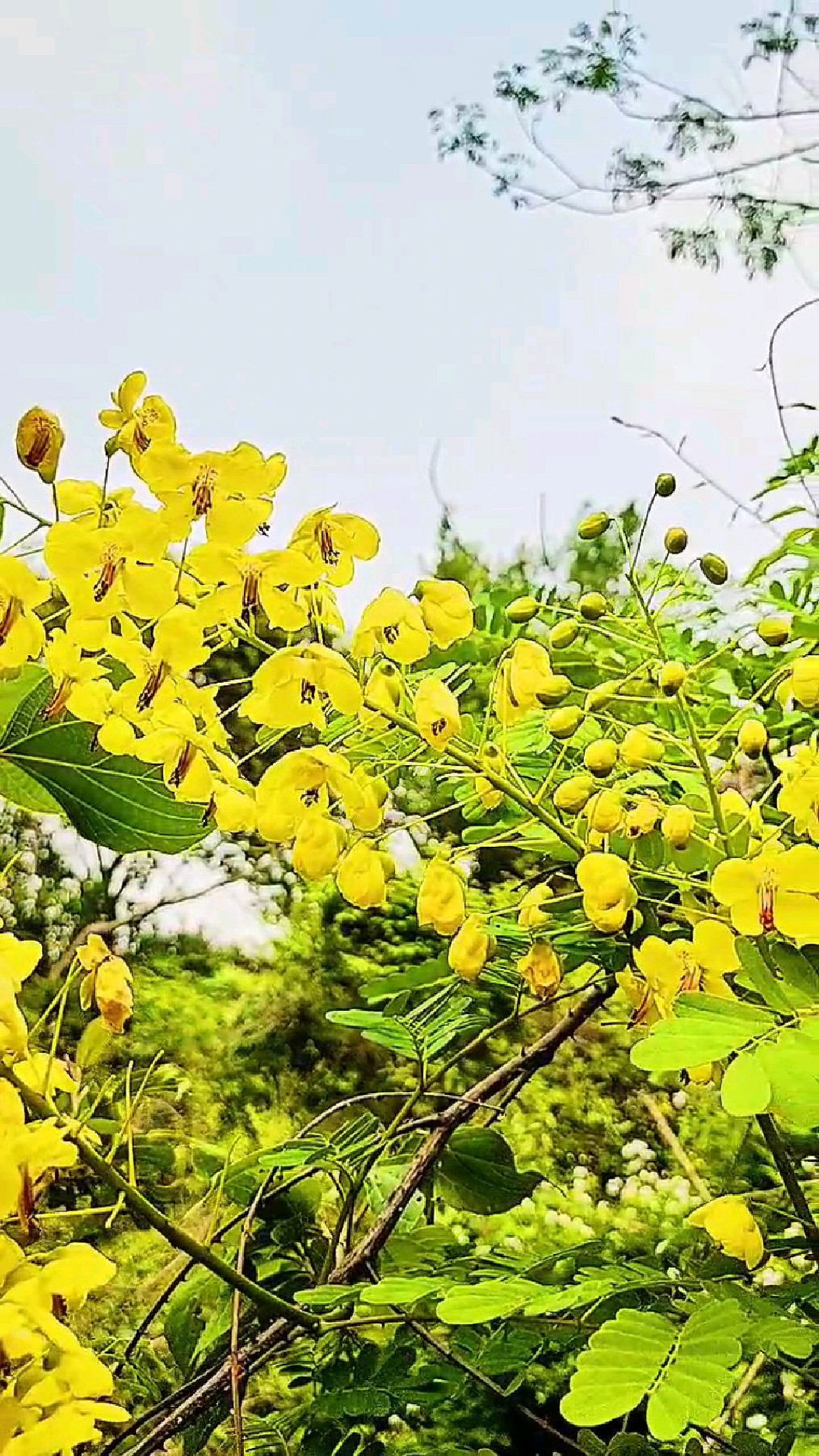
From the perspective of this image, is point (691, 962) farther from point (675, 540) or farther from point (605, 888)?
point (675, 540)

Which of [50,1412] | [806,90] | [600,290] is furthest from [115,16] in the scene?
[50,1412]

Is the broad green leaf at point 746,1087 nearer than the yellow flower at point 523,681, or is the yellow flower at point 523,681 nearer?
the broad green leaf at point 746,1087

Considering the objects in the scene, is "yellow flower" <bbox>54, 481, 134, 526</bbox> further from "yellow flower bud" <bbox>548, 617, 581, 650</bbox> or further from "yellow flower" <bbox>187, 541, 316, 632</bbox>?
"yellow flower bud" <bbox>548, 617, 581, 650</bbox>

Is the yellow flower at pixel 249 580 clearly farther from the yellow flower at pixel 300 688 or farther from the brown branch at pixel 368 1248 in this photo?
the brown branch at pixel 368 1248

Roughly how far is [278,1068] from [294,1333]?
0.74 meters

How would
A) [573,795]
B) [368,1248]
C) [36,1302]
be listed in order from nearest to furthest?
[36,1302]
[573,795]
[368,1248]

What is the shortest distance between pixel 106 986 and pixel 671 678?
0.65 ft

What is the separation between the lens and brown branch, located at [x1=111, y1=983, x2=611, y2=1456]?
484 mm

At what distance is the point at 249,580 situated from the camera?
1.35 ft

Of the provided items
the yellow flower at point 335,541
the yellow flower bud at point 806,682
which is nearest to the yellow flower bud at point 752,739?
the yellow flower bud at point 806,682

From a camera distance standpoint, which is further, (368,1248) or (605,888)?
(368,1248)

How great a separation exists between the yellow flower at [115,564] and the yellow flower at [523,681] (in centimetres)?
12

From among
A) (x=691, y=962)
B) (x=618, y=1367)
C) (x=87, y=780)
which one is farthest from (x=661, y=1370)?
(x=87, y=780)

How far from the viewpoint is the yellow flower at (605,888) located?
411 mm
